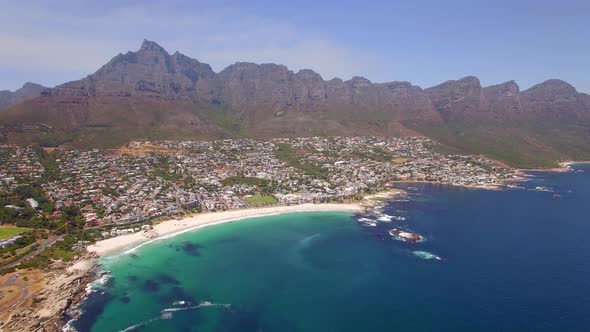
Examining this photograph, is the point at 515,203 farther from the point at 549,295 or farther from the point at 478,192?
the point at 549,295

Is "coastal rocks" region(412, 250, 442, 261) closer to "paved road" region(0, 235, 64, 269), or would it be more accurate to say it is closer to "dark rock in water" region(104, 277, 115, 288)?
"dark rock in water" region(104, 277, 115, 288)

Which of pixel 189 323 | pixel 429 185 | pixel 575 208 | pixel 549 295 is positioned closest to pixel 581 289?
pixel 549 295

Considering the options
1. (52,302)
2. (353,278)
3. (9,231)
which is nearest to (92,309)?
(52,302)

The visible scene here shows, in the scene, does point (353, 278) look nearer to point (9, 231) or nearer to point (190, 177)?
point (9, 231)

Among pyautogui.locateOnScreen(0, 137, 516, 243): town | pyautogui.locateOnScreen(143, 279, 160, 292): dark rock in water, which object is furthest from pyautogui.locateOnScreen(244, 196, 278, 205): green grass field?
pyautogui.locateOnScreen(143, 279, 160, 292): dark rock in water

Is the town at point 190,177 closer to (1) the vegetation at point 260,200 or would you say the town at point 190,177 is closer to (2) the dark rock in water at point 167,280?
(1) the vegetation at point 260,200

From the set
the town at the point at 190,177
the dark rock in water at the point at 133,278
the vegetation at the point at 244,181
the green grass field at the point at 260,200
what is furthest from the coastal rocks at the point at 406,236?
the vegetation at the point at 244,181
